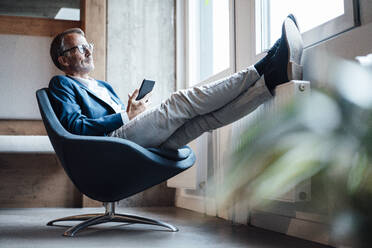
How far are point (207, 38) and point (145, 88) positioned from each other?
171 cm

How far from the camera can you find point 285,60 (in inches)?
68.8

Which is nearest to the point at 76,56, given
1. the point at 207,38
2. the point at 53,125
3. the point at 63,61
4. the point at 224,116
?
the point at 63,61

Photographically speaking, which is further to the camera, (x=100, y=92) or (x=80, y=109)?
(x=100, y=92)

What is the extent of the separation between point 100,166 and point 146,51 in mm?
2315

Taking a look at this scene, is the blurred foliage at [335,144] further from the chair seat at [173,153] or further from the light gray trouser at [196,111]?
the chair seat at [173,153]

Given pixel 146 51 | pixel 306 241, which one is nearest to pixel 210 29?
pixel 146 51

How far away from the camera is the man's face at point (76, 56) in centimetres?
246

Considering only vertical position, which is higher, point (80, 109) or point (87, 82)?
point (87, 82)

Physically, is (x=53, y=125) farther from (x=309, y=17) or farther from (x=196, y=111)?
(x=309, y=17)

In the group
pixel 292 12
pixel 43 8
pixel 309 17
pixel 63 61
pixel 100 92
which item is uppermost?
pixel 43 8

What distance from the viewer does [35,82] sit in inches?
153

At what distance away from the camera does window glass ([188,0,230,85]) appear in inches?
132

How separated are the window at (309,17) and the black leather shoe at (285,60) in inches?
6.4

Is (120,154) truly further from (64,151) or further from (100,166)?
(64,151)
